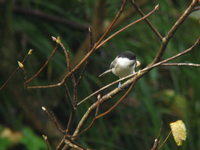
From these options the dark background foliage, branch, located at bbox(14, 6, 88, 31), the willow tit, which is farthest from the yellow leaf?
branch, located at bbox(14, 6, 88, 31)

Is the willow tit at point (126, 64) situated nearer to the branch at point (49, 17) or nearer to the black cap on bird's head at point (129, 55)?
the black cap on bird's head at point (129, 55)

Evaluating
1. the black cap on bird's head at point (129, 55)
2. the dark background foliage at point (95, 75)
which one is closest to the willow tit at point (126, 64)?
the black cap on bird's head at point (129, 55)

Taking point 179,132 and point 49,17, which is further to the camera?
point 49,17

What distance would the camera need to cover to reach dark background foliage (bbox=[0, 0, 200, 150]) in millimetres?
2625

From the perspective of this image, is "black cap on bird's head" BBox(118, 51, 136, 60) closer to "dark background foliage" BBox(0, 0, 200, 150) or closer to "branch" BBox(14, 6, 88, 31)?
"dark background foliage" BBox(0, 0, 200, 150)

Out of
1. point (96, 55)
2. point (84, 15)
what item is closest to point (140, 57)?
point (96, 55)

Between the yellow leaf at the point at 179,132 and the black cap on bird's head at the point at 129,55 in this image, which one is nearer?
the yellow leaf at the point at 179,132

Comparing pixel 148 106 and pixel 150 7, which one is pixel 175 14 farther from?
pixel 148 106

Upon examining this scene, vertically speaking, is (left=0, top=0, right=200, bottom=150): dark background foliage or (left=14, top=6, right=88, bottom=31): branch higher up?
(left=14, top=6, right=88, bottom=31): branch

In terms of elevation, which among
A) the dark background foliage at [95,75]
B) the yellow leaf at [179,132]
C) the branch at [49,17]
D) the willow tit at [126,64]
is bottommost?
the yellow leaf at [179,132]

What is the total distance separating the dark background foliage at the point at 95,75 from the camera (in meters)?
2.62

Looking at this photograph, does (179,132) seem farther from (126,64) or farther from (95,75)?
(95,75)

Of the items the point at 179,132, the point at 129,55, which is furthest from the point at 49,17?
the point at 179,132

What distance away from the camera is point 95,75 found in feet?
10.0
